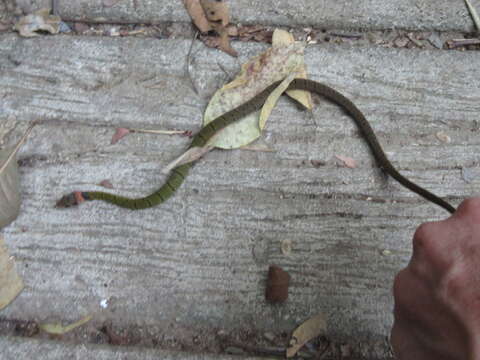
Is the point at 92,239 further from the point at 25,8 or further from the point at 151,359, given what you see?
the point at 25,8

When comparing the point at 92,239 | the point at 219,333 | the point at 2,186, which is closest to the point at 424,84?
the point at 219,333

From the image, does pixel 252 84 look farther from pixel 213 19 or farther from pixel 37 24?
pixel 37 24

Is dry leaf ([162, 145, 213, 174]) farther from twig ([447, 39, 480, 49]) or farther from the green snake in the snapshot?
twig ([447, 39, 480, 49])

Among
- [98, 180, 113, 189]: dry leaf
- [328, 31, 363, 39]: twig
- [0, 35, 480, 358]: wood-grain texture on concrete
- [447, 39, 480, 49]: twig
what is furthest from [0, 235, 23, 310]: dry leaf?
[447, 39, 480, 49]: twig

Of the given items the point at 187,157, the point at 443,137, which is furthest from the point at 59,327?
the point at 443,137

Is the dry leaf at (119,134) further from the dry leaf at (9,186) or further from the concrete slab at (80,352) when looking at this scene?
the concrete slab at (80,352)
